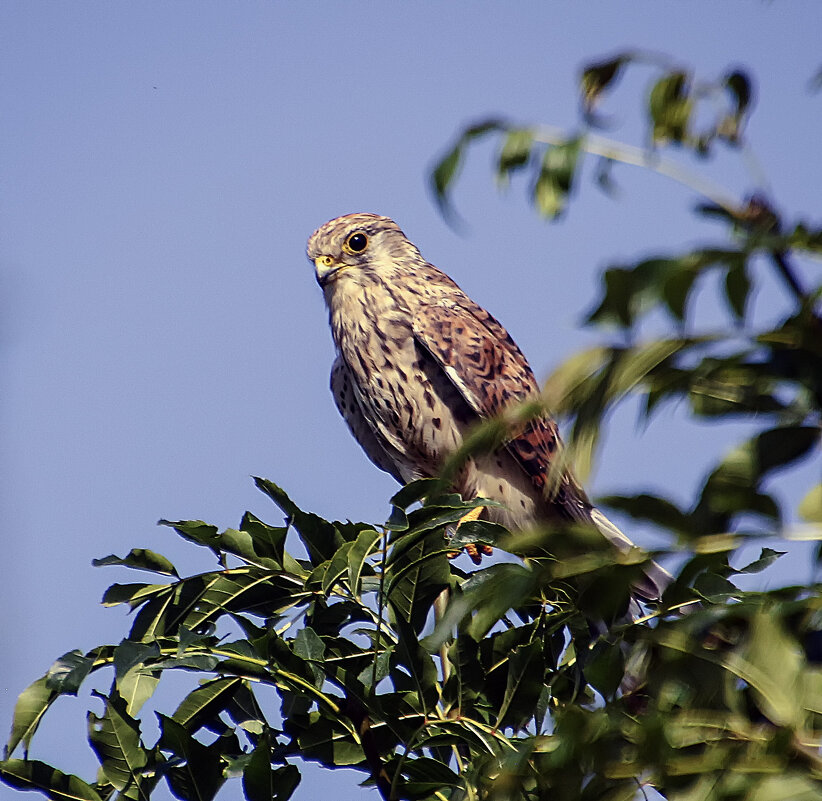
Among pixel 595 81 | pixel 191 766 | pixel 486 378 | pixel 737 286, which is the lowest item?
pixel 191 766

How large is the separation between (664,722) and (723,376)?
1.12 feet

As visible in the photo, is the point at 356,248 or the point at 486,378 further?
the point at 356,248

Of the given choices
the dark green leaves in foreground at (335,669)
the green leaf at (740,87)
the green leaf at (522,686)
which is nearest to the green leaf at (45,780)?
the dark green leaves in foreground at (335,669)

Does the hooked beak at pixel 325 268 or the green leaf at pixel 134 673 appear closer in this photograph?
the green leaf at pixel 134 673

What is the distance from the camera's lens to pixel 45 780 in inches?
89.7

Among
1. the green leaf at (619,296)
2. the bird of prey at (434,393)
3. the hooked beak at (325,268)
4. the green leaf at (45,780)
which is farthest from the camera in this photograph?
the hooked beak at (325,268)

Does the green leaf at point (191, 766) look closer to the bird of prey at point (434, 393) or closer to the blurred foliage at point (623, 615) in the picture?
the blurred foliage at point (623, 615)

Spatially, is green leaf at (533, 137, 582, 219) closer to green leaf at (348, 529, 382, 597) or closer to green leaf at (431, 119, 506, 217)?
green leaf at (431, 119, 506, 217)

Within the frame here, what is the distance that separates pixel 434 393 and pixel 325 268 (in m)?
0.96

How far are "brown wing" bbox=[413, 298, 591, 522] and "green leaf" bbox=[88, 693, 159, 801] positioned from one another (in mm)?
2550

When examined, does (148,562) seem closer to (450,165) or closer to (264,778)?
(264,778)

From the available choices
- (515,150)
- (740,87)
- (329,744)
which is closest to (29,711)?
(329,744)

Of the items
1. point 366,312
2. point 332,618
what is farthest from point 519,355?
point 332,618

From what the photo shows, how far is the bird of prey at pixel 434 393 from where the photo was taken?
4.70 m
